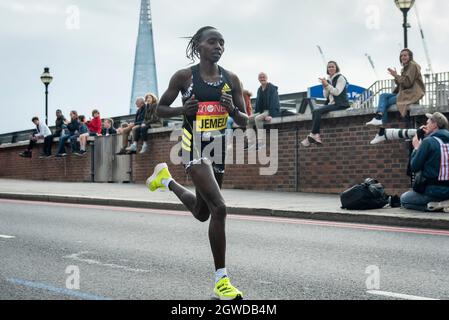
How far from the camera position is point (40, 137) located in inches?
1153

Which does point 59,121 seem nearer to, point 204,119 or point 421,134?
point 421,134

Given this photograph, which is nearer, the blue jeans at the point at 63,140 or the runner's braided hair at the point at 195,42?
the runner's braided hair at the point at 195,42

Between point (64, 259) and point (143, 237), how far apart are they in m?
2.06

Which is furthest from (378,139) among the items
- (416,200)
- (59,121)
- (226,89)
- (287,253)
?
(59,121)

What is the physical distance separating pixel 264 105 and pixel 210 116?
1251cm

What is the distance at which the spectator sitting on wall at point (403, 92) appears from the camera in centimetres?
1422

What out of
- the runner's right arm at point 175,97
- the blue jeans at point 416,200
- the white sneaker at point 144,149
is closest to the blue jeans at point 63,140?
the white sneaker at point 144,149

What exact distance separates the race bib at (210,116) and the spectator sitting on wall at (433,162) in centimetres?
662

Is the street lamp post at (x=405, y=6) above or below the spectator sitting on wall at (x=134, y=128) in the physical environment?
above

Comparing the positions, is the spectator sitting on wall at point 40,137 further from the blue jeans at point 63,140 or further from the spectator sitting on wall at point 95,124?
the spectator sitting on wall at point 95,124

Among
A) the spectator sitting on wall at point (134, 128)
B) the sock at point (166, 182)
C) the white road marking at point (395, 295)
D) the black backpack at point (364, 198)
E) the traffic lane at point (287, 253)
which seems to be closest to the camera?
the white road marking at point (395, 295)

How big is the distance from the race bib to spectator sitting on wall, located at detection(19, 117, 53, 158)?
928 inches

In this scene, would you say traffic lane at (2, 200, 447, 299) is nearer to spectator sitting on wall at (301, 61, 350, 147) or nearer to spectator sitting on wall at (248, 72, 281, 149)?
spectator sitting on wall at (301, 61, 350, 147)
